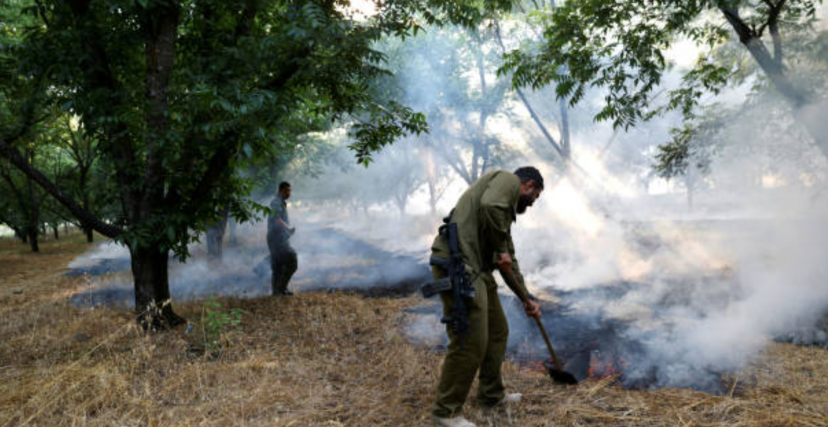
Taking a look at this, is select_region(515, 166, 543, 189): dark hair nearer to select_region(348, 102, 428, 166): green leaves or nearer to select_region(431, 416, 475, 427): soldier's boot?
select_region(431, 416, 475, 427): soldier's boot

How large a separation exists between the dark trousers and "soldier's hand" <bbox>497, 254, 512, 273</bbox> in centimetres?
481

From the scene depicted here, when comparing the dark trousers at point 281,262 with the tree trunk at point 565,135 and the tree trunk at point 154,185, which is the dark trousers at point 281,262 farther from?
the tree trunk at point 565,135

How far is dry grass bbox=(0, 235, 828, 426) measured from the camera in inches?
122

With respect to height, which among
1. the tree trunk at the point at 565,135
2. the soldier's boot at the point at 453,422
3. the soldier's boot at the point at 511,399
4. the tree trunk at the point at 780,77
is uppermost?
the tree trunk at the point at 565,135

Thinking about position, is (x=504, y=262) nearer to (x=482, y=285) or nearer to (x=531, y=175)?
(x=482, y=285)

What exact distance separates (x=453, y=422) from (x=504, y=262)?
44.8 inches

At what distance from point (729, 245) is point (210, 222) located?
12.0 meters

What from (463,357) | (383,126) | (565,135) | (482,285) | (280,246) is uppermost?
(565,135)

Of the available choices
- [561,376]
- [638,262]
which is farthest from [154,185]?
[638,262]

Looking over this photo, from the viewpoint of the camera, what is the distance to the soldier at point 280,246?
7270mm

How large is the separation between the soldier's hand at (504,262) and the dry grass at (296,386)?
3.43 feet

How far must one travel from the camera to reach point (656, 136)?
37031 mm

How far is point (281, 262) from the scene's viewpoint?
7410 mm

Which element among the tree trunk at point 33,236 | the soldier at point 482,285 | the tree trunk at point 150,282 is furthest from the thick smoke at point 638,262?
the tree trunk at point 33,236
